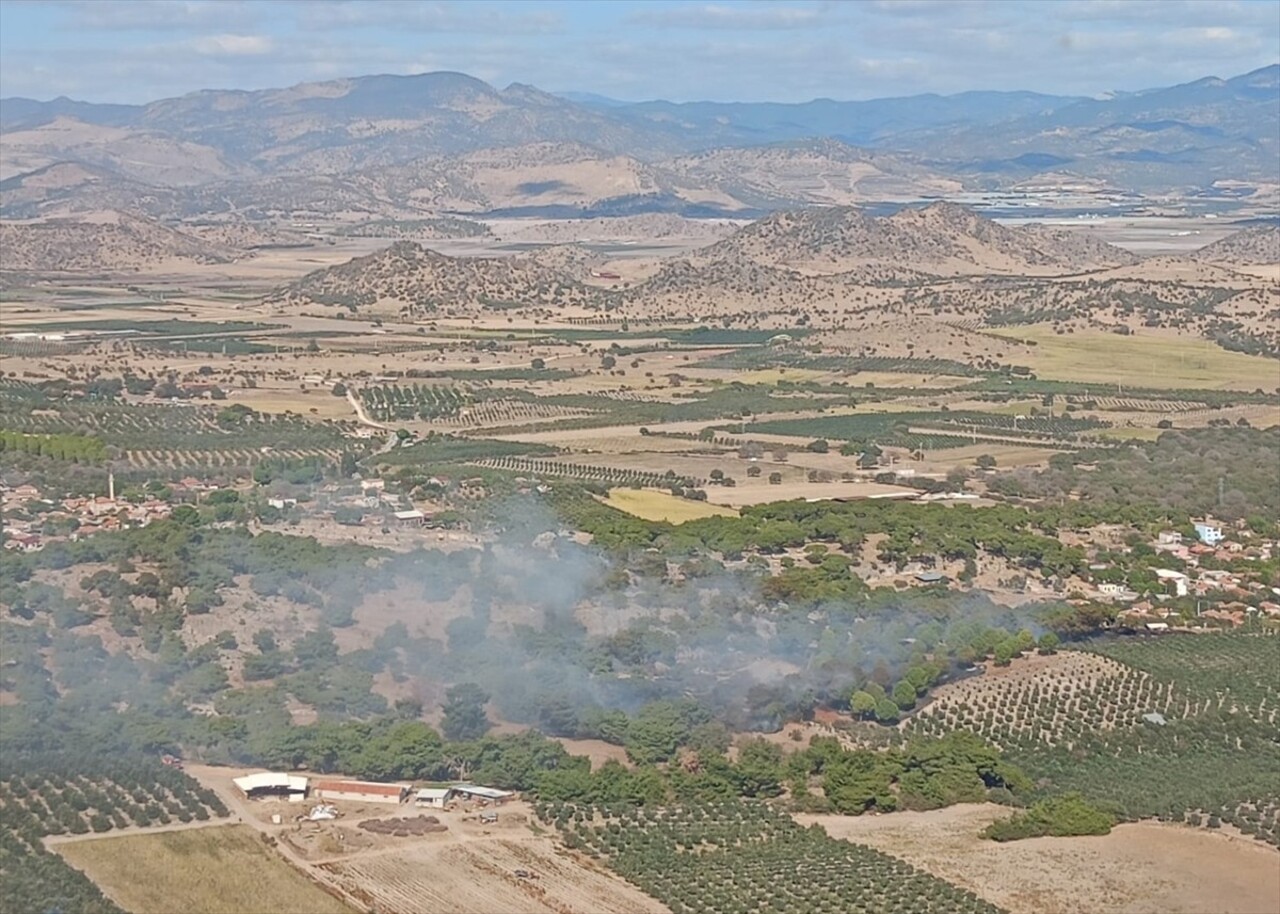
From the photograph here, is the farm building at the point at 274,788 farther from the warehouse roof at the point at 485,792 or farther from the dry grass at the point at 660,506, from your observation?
the dry grass at the point at 660,506

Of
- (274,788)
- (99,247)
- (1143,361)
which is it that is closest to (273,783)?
(274,788)

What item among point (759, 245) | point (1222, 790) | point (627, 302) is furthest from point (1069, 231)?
point (1222, 790)

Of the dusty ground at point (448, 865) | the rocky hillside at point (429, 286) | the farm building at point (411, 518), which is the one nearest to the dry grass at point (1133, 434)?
the farm building at point (411, 518)

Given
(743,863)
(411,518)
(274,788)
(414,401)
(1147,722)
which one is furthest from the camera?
(414,401)

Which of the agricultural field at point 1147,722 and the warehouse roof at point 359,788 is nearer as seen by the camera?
the warehouse roof at point 359,788

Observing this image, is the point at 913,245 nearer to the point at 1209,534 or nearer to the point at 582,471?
the point at 582,471
